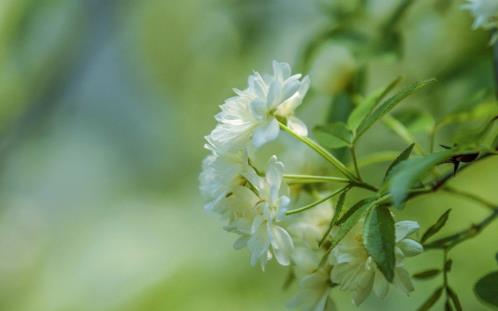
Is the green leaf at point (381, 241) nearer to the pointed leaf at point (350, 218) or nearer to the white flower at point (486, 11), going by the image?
the pointed leaf at point (350, 218)

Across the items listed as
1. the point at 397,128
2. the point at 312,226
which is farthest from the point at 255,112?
the point at 397,128

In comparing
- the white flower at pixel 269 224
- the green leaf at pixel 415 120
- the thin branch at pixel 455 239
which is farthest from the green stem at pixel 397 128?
the white flower at pixel 269 224

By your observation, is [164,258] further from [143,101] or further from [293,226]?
[293,226]

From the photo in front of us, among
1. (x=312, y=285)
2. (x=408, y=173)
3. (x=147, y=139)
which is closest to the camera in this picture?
(x=408, y=173)

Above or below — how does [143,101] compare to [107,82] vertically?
below

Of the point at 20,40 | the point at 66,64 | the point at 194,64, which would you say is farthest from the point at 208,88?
the point at 20,40

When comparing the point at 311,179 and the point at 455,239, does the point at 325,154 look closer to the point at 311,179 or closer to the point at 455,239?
the point at 311,179

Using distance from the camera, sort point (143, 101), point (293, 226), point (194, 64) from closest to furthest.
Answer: point (293, 226), point (194, 64), point (143, 101)

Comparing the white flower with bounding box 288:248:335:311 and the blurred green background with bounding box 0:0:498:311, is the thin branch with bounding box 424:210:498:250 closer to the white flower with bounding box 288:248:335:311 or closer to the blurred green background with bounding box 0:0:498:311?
the white flower with bounding box 288:248:335:311
